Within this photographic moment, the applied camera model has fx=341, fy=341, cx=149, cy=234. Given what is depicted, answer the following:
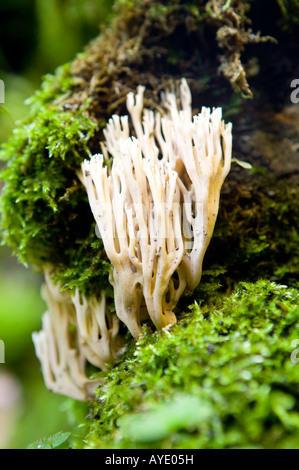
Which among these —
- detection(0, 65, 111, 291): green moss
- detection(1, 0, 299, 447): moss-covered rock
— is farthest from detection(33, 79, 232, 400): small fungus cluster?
detection(0, 65, 111, 291): green moss

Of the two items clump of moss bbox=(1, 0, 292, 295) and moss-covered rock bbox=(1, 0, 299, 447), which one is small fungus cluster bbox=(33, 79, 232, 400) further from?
clump of moss bbox=(1, 0, 292, 295)

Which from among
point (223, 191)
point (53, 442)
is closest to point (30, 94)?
point (223, 191)

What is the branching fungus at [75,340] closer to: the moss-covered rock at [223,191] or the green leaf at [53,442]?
the moss-covered rock at [223,191]

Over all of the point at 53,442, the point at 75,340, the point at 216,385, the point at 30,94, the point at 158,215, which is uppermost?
the point at 30,94

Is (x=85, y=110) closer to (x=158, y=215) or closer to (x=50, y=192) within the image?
(x=50, y=192)

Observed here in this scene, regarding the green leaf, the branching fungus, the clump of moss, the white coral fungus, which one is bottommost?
the green leaf
